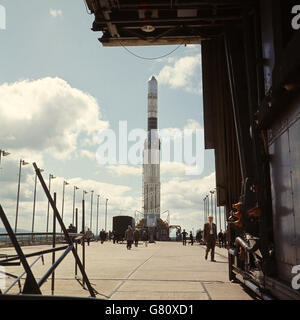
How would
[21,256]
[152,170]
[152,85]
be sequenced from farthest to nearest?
[152,85], [152,170], [21,256]

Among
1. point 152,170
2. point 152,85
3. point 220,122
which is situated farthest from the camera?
point 152,85

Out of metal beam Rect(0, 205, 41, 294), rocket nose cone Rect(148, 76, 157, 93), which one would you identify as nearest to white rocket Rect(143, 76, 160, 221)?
rocket nose cone Rect(148, 76, 157, 93)

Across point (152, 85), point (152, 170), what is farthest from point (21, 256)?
point (152, 85)

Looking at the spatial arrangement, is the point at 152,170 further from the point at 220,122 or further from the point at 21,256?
the point at 21,256

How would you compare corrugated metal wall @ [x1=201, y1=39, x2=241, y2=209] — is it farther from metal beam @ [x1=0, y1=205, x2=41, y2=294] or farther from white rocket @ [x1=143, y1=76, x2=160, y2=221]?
white rocket @ [x1=143, y1=76, x2=160, y2=221]

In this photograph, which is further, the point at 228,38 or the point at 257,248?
the point at 228,38

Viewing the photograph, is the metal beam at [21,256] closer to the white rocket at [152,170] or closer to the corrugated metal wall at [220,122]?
the corrugated metal wall at [220,122]

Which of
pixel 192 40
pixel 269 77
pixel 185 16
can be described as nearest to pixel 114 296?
pixel 269 77

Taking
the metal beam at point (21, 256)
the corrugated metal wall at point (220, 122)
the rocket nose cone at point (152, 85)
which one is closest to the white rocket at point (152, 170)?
the rocket nose cone at point (152, 85)

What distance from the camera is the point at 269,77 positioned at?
6.38 meters

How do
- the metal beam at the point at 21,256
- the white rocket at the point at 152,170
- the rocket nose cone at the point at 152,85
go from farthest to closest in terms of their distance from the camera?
1. the rocket nose cone at the point at 152,85
2. the white rocket at the point at 152,170
3. the metal beam at the point at 21,256
